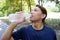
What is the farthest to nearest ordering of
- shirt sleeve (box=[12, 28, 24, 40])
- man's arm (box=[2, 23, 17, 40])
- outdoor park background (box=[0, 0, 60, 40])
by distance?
outdoor park background (box=[0, 0, 60, 40]), shirt sleeve (box=[12, 28, 24, 40]), man's arm (box=[2, 23, 17, 40])

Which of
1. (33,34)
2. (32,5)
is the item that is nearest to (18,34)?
(33,34)

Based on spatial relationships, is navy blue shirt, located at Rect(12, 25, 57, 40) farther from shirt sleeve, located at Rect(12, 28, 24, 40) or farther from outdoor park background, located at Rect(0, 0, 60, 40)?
outdoor park background, located at Rect(0, 0, 60, 40)

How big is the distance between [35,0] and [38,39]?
220 cm

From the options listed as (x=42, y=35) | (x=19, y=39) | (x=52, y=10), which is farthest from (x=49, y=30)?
(x=52, y=10)

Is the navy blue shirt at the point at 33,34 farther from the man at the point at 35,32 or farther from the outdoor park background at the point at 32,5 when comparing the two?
the outdoor park background at the point at 32,5

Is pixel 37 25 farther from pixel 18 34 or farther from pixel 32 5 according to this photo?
pixel 32 5

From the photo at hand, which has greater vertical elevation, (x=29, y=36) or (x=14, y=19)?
(x=14, y=19)

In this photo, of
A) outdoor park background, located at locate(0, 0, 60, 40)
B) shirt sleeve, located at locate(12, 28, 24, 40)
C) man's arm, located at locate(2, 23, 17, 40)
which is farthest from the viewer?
outdoor park background, located at locate(0, 0, 60, 40)

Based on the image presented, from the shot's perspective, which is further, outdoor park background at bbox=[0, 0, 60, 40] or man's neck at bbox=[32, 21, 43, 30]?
outdoor park background at bbox=[0, 0, 60, 40]

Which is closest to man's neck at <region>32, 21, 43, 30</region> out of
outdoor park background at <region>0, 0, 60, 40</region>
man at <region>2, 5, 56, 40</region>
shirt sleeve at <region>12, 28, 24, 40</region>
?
man at <region>2, 5, 56, 40</region>

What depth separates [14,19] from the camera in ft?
4.53

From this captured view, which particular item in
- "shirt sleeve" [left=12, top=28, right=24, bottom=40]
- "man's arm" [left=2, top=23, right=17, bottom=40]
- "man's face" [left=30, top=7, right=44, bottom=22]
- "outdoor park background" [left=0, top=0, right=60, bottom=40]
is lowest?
"outdoor park background" [left=0, top=0, right=60, bottom=40]

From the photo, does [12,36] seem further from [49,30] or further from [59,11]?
[59,11]

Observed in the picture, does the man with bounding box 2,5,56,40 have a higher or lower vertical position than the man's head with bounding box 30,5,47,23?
lower
